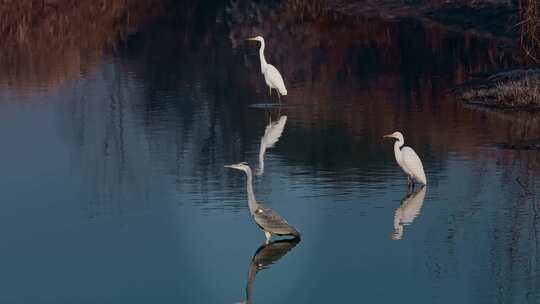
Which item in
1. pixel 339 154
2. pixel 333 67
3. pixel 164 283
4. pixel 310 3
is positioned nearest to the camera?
pixel 164 283

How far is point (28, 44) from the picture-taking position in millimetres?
39531

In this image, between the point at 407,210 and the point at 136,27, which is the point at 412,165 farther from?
the point at 136,27

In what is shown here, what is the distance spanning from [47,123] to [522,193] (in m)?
11.1

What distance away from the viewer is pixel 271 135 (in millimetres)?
24375

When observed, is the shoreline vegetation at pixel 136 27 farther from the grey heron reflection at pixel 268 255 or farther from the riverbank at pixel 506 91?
the grey heron reflection at pixel 268 255

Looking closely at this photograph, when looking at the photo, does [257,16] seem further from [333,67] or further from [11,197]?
[11,197]

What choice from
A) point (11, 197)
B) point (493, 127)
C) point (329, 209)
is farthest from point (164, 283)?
point (493, 127)

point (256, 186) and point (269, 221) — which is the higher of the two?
point (269, 221)

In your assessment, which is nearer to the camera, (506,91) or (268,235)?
(268,235)

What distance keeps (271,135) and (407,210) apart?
22.9ft

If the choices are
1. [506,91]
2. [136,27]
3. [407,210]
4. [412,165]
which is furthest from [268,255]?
[136,27]

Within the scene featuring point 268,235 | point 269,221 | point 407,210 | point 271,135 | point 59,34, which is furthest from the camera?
point 59,34

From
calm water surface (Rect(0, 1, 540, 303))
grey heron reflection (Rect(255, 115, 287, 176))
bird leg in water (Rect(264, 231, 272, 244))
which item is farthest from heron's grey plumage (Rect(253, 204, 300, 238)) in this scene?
grey heron reflection (Rect(255, 115, 287, 176))

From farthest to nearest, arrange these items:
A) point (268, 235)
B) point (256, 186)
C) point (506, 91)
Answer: point (506, 91)
point (256, 186)
point (268, 235)
